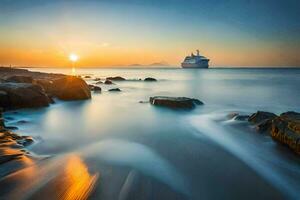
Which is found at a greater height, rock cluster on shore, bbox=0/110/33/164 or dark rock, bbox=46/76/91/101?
dark rock, bbox=46/76/91/101

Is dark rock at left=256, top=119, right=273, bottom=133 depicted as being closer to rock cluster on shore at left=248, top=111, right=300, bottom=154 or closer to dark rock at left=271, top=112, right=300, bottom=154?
rock cluster on shore at left=248, top=111, right=300, bottom=154

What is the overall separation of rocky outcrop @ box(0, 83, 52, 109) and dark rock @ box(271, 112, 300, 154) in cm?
1229

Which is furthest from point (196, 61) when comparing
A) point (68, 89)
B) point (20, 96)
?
point (20, 96)

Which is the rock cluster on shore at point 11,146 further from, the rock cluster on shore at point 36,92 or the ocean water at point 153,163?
the rock cluster on shore at point 36,92

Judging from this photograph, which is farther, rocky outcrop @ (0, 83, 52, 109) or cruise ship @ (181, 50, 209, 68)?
cruise ship @ (181, 50, 209, 68)

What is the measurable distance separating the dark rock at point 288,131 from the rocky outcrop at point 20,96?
40.3 ft

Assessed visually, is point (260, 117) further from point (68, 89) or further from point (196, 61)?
point (196, 61)

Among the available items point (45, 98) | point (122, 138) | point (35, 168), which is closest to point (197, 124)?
point (122, 138)

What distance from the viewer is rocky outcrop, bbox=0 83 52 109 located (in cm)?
1289

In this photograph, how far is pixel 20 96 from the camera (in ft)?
43.9

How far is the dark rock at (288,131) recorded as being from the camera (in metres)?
6.85

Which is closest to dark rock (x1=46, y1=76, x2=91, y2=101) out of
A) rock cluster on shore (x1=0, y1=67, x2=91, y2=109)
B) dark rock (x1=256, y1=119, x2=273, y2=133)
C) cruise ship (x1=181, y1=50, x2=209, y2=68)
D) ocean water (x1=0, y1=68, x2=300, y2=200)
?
rock cluster on shore (x1=0, y1=67, x2=91, y2=109)

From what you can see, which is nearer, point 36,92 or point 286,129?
point 286,129

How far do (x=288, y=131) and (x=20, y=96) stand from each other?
41.7ft
